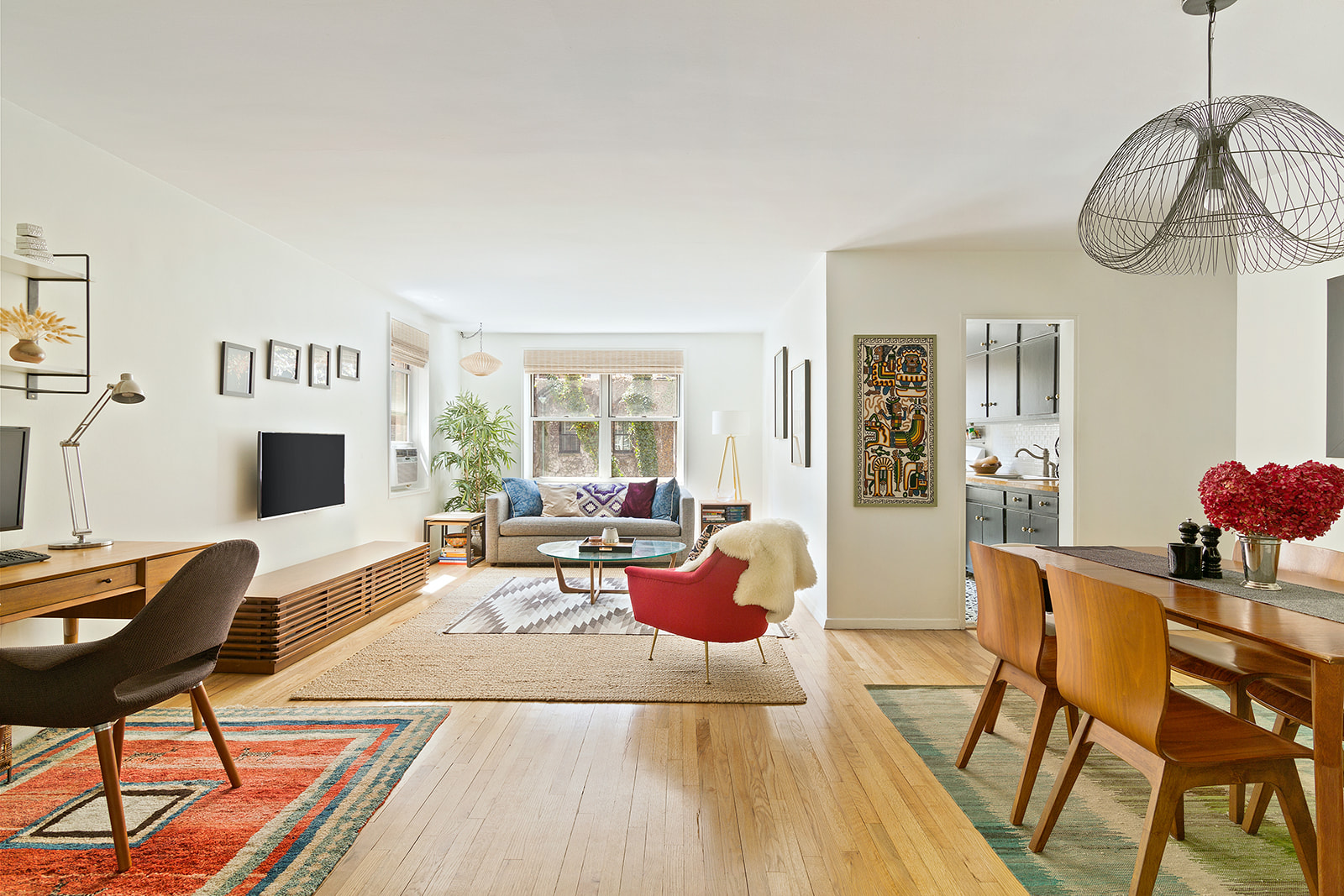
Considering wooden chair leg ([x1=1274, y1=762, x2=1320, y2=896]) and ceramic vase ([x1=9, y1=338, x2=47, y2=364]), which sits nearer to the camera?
wooden chair leg ([x1=1274, y1=762, x2=1320, y2=896])

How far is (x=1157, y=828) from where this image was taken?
1.77 meters

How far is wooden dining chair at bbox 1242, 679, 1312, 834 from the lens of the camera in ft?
7.08

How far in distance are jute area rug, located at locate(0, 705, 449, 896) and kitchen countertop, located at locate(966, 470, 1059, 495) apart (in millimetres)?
4244

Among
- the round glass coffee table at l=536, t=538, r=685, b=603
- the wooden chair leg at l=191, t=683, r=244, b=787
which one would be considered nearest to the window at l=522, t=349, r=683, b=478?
the round glass coffee table at l=536, t=538, r=685, b=603

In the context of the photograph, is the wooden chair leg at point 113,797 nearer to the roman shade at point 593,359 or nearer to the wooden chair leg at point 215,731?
the wooden chair leg at point 215,731

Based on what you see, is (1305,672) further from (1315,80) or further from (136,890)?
(136,890)

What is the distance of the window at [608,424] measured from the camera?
838 cm

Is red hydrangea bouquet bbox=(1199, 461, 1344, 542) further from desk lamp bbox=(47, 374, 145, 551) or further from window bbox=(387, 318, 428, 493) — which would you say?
window bbox=(387, 318, 428, 493)

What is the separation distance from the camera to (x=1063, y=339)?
4.84 m

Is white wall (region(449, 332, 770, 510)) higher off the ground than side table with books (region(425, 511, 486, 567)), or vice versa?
white wall (region(449, 332, 770, 510))

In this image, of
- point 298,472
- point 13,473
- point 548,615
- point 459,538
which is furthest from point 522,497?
point 13,473

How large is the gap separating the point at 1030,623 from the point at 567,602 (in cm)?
357

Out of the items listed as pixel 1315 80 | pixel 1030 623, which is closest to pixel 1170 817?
pixel 1030 623

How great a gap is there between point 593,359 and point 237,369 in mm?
4470
